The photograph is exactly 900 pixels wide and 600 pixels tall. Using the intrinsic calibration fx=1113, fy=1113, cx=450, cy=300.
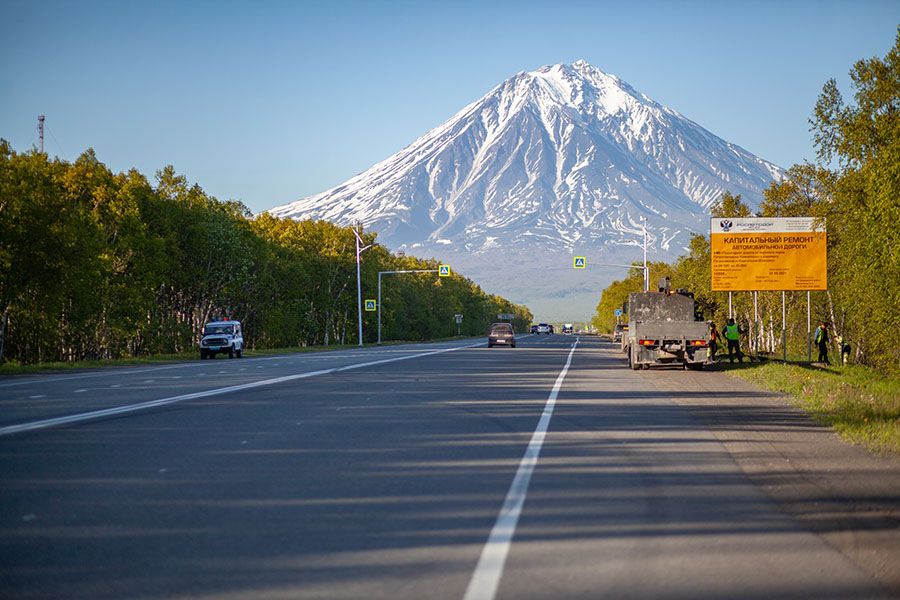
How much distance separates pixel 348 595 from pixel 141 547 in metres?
1.98

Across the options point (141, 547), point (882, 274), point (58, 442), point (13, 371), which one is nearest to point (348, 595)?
point (141, 547)

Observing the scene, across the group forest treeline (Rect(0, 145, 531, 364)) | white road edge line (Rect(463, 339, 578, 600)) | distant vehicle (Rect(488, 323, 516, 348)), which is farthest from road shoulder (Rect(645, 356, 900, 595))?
distant vehicle (Rect(488, 323, 516, 348))

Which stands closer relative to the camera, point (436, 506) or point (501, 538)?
point (501, 538)

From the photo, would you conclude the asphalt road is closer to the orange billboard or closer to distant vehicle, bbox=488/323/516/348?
the orange billboard

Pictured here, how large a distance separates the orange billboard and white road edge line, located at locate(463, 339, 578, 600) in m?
33.0

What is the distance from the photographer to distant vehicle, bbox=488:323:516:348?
73188 mm

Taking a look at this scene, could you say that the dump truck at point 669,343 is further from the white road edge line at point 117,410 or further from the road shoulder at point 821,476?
the road shoulder at point 821,476

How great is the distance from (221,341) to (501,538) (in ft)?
154

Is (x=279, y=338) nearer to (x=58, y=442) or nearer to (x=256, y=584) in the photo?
A: (x=58, y=442)

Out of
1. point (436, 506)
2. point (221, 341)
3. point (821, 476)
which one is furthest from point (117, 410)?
point (221, 341)

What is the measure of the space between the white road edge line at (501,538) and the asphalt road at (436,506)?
3 cm

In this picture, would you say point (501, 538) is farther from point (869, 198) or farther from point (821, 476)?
point (869, 198)

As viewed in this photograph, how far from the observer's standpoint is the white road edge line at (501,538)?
6.69m

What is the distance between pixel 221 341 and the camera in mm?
53719
